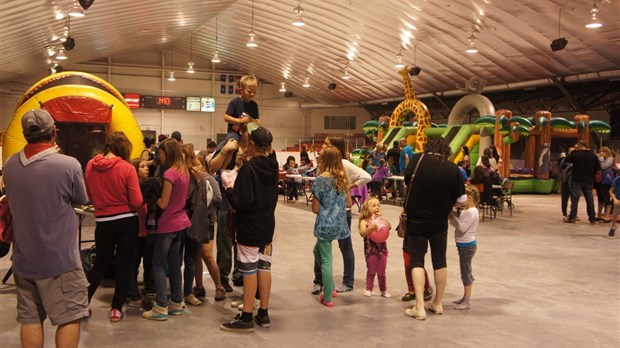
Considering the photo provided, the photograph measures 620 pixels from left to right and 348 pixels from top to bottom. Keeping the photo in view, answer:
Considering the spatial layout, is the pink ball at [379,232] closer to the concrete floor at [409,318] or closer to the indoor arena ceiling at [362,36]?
the concrete floor at [409,318]

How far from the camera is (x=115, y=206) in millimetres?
3979

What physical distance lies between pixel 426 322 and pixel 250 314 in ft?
4.51

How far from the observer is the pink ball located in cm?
484

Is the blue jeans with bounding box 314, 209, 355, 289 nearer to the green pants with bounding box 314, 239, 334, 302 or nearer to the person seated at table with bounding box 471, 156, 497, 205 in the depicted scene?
the green pants with bounding box 314, 239, 334, 302

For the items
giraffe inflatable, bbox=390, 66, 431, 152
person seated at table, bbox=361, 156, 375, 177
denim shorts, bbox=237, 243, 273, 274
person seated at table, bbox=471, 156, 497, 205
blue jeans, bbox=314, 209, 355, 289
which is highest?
giraffe inflatable, bbox=390, 66, 431, 152

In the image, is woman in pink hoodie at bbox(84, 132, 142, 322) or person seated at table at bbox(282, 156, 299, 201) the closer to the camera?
woman in pink hoodie at bbox(84, 132, 142, 322)

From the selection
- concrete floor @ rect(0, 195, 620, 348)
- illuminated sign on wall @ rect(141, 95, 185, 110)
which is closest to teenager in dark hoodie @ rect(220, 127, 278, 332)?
concrete floor @ rect(0, 195, 620, 348)

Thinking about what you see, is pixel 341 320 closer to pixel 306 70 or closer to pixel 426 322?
pixel 426 322

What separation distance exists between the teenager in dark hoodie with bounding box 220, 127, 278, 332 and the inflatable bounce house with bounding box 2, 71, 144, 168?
5.43 metres

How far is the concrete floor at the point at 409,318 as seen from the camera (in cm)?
383

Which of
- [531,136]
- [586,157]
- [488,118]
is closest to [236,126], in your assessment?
[586,157]

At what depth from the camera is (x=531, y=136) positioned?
55.8 feet

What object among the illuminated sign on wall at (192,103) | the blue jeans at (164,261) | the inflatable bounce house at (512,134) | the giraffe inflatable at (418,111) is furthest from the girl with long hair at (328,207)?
the illuminated sign on wall at (192,103)

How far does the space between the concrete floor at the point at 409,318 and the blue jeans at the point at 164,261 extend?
0.74ft
